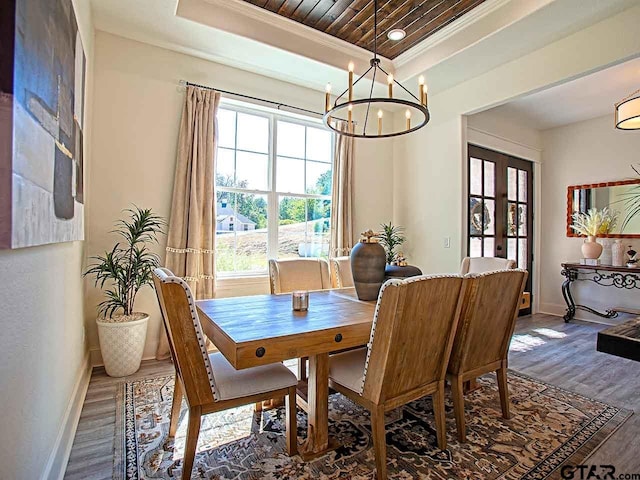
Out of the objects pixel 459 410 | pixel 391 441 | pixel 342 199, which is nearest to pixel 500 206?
pixel 342 199

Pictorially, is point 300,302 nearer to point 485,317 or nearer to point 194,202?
point 485,317

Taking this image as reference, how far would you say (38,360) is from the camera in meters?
1.36

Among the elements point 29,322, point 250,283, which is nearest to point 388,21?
point 250,283

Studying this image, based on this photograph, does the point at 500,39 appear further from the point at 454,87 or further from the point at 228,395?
the point at 228,395

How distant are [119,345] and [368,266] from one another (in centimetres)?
205

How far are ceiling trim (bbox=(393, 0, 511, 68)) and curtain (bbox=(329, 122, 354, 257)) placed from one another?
3.22 feet

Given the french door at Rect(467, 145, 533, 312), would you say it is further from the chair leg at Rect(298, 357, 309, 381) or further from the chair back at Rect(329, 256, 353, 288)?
the chair leg at Rect(298, 357, 309, 381)

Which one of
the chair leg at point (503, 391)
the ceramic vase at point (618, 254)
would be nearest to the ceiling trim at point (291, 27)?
the chair leg at point (503, 391)

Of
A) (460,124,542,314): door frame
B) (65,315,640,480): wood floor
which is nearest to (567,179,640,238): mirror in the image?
(460,124,542,314): door frame

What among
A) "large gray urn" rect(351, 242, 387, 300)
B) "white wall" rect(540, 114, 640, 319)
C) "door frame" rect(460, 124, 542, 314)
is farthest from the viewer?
"white wall" rect(540, 114, 640, 319)

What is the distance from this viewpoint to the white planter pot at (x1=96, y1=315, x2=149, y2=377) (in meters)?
2.69

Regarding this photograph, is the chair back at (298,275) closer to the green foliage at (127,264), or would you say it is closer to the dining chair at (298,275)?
the dining chair at (298,275)

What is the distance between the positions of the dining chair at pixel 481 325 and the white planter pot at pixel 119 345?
2.35 meters

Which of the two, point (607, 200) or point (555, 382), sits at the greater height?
point (607, 200)
